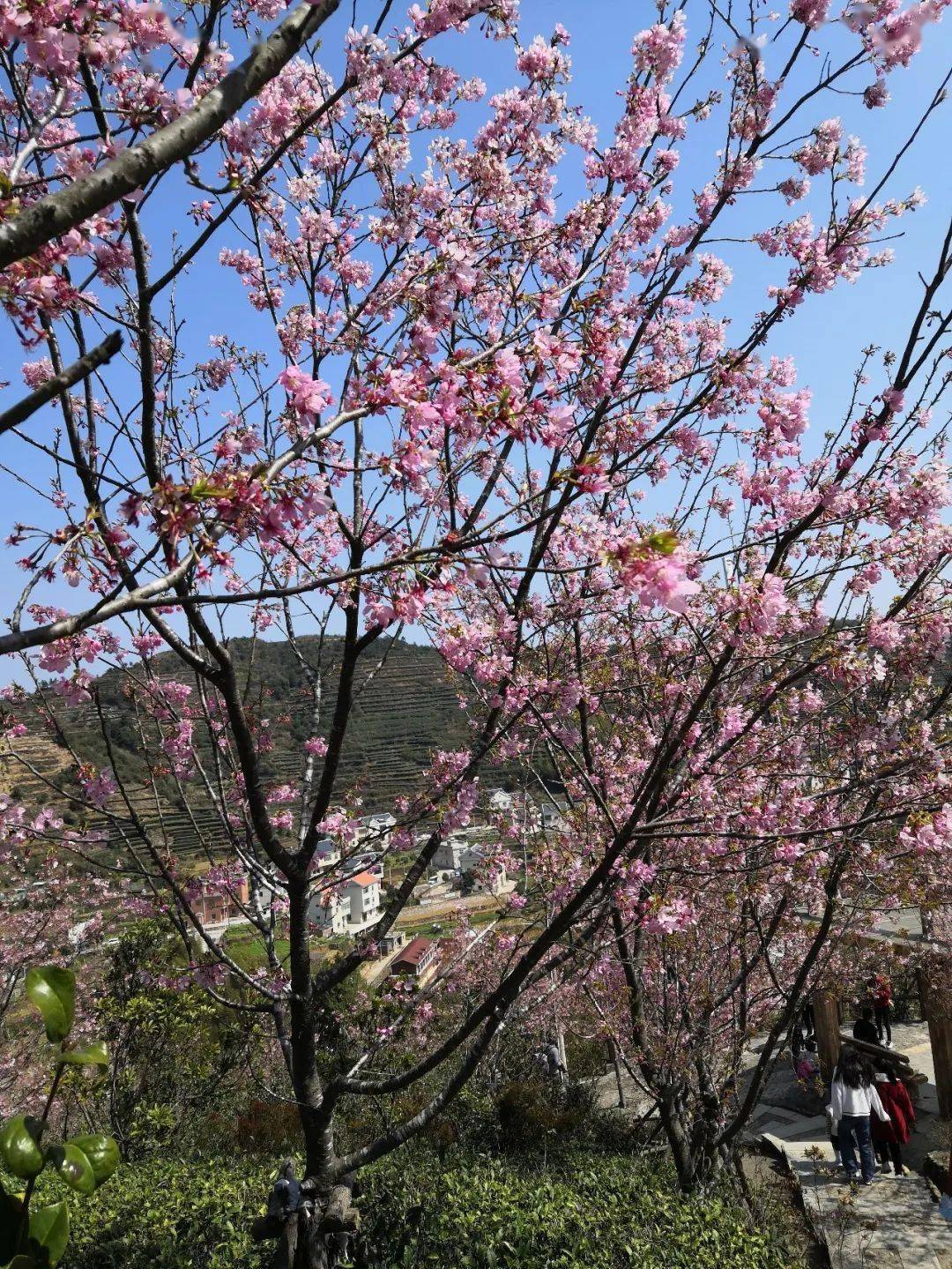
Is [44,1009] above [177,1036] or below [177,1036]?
above

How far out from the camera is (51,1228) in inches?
40.4

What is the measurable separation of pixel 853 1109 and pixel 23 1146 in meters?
8.11

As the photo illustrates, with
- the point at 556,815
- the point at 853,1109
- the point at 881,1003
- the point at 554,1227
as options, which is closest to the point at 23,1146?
the point at 554,1227

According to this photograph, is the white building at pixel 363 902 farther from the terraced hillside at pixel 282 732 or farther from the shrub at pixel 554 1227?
the shrub at pixel 554 1227

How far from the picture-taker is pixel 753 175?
3590 mm

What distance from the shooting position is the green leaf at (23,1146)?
895mm

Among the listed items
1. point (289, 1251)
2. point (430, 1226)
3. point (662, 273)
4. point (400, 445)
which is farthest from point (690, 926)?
point (400, 445)

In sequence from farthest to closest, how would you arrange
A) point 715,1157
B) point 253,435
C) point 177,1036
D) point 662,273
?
point 177,1036
point 715,1157
point 662,273
point 253,435

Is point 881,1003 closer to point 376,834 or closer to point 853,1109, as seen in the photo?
point 853,1109

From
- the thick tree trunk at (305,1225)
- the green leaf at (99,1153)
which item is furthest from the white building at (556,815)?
the green leaf at (99,1153)

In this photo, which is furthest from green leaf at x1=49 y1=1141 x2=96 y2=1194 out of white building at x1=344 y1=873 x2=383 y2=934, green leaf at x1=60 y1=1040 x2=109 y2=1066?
white building at x1=344 y1=873 x2=383 y2=934

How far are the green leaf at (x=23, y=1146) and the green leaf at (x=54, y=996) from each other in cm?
11

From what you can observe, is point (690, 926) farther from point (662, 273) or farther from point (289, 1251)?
point (662, 273)

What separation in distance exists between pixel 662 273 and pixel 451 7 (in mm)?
1625
